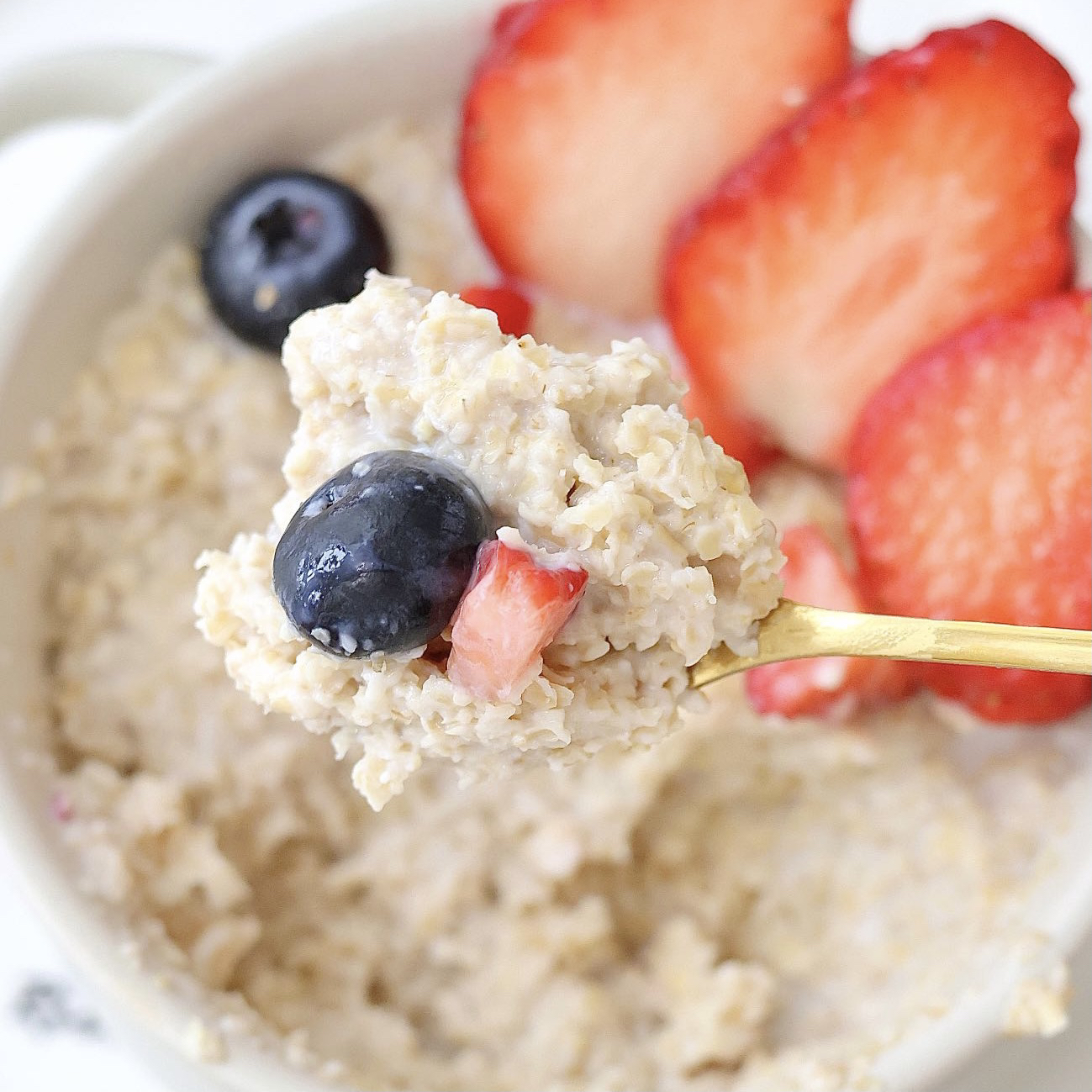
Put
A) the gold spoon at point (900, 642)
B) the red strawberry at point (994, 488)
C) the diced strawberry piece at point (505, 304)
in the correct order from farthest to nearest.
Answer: the diced strawberry piece at point (505, 304) → the red strawberry at point (994, 488) → the gold spoon at point (900, 642)

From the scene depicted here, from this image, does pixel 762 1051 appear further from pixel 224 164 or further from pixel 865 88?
pixel 224 164

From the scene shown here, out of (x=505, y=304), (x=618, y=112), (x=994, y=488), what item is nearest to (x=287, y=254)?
(x=505, y=304)

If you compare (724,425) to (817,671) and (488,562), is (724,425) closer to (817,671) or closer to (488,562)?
(817,671)

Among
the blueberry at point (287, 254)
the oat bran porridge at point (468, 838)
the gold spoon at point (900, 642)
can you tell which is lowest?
the oat bran porridge at point (468, 838)

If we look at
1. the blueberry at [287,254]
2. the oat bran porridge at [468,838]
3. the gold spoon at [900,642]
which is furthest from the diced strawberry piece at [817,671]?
the blueberry at [287,254]

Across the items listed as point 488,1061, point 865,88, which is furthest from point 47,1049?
point 865,88

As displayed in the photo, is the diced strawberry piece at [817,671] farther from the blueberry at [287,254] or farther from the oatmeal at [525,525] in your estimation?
the blueberry at [287,254]

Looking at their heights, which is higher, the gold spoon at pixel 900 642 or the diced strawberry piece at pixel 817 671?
the gold spoon at pixel 900 642
